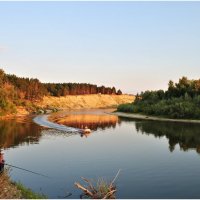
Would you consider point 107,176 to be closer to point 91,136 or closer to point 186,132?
point 91,136

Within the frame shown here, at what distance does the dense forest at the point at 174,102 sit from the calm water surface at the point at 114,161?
42.4m

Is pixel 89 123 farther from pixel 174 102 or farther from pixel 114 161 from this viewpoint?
pixel 114 161

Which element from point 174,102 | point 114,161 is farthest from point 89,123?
point 114,161

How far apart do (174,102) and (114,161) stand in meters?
85.1

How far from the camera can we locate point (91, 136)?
7244 centimetres

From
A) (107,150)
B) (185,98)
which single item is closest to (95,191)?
(107,150)

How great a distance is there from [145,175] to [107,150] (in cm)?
1740

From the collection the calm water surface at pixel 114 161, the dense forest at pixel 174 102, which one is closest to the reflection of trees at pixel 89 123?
the dense forest at pixel 174 102

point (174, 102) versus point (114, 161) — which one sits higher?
point (174, 102)

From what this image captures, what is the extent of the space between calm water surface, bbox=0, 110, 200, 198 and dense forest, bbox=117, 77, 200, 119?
139ft

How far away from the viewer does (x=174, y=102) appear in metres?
126

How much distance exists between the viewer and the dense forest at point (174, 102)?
4493 inches

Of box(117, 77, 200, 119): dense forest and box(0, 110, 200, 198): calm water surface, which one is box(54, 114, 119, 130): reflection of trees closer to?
box(117, 77, 200, 119): dense forest

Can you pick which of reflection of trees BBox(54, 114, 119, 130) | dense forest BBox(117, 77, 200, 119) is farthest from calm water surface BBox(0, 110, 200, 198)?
dense forest BBox(117, 77, 200, 119)
